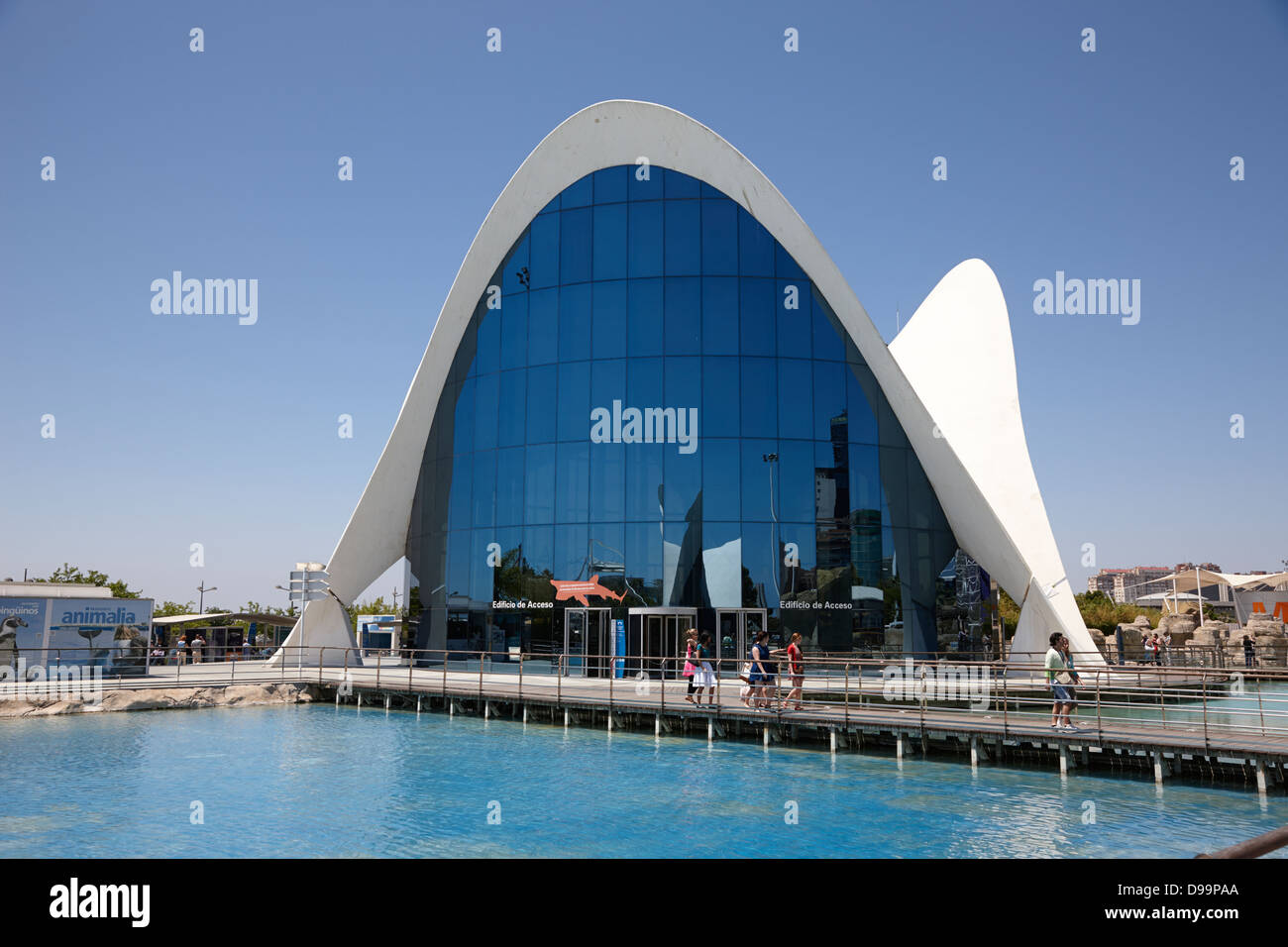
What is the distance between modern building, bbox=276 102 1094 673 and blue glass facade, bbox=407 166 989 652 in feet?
0.23

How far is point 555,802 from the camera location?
41.1 ft

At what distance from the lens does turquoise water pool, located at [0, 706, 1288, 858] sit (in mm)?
10141

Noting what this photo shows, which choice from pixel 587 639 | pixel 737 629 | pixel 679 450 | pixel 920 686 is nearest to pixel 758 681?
pixel 920 686

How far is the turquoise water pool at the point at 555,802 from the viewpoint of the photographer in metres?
10.1

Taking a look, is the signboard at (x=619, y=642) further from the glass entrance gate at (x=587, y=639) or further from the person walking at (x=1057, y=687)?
the person walking at (x=1057, y=687)

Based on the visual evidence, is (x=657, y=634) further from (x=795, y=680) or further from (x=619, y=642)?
(x=795, y=680)

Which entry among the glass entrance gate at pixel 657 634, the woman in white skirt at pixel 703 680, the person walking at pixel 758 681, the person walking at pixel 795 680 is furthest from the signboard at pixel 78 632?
the person walking at pixel 795 680

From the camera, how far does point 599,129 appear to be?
31172mm

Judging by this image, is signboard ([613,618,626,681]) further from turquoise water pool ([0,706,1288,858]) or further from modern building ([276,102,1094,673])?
turquoise water pool ([0,706,1288,858])

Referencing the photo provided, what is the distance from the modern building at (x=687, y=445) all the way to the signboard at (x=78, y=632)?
5.62m
